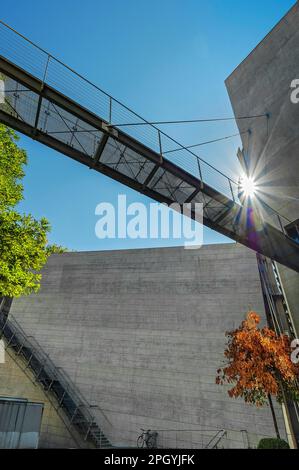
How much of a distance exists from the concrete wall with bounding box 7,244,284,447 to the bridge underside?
631 centimetres

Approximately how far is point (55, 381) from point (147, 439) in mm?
5992

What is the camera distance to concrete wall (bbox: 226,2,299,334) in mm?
13388

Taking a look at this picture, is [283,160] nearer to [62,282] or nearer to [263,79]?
[263,79]

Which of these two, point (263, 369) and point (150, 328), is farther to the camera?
point (150, 328)

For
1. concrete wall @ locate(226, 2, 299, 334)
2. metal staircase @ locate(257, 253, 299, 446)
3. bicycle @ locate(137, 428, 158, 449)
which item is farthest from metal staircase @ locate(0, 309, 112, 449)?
concrete wall @ locate(226, 2, 299, 334)

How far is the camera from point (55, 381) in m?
15.0

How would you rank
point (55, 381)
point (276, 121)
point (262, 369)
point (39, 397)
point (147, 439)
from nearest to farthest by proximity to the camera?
point (262, 369) < point (147, 439) < point (276, 121) < point (39, 397) < point (55, 381)

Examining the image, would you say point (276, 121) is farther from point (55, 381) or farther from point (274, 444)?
point (55, 381)

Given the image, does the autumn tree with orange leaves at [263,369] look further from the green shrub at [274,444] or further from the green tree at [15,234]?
the green tree at [15,234]

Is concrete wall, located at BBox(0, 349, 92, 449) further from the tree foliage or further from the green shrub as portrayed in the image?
the tree foliage

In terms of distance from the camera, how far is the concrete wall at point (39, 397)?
13.6 meters

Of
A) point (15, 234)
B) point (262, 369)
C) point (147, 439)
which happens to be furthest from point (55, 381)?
point (262, 369)

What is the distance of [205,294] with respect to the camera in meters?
15.5
